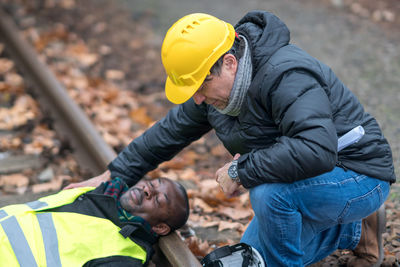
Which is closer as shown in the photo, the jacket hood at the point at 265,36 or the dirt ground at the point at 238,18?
the jacket hood at the point at 265,36

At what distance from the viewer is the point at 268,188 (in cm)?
272

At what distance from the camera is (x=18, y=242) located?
2.97 metres

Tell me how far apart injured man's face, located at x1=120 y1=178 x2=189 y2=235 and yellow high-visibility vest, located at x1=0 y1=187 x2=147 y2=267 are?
0.79 ft

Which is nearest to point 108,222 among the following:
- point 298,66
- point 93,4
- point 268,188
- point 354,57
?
point 268,188

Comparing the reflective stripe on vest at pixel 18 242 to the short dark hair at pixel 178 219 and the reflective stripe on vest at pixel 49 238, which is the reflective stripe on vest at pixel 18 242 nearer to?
the reflective stripe on vest at pixel 49 238

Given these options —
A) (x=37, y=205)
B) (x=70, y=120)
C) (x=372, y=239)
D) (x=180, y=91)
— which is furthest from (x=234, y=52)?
(x=70, y=120)

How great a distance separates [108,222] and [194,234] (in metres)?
0.81

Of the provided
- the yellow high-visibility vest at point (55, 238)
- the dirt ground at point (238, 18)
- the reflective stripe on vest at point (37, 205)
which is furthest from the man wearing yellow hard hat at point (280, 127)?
the dirt ground at point (238, 18)

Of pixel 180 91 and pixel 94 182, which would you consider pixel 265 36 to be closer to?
pixel 180 91

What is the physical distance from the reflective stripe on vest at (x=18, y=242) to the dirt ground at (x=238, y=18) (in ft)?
7.04

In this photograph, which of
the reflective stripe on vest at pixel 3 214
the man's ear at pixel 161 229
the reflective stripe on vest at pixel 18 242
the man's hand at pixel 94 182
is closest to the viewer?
the reflective stripe on vest at pixel 18 242

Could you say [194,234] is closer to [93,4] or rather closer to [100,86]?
[100,86]

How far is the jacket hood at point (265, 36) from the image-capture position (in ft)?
8.88

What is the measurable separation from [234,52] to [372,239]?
1.53 meters
